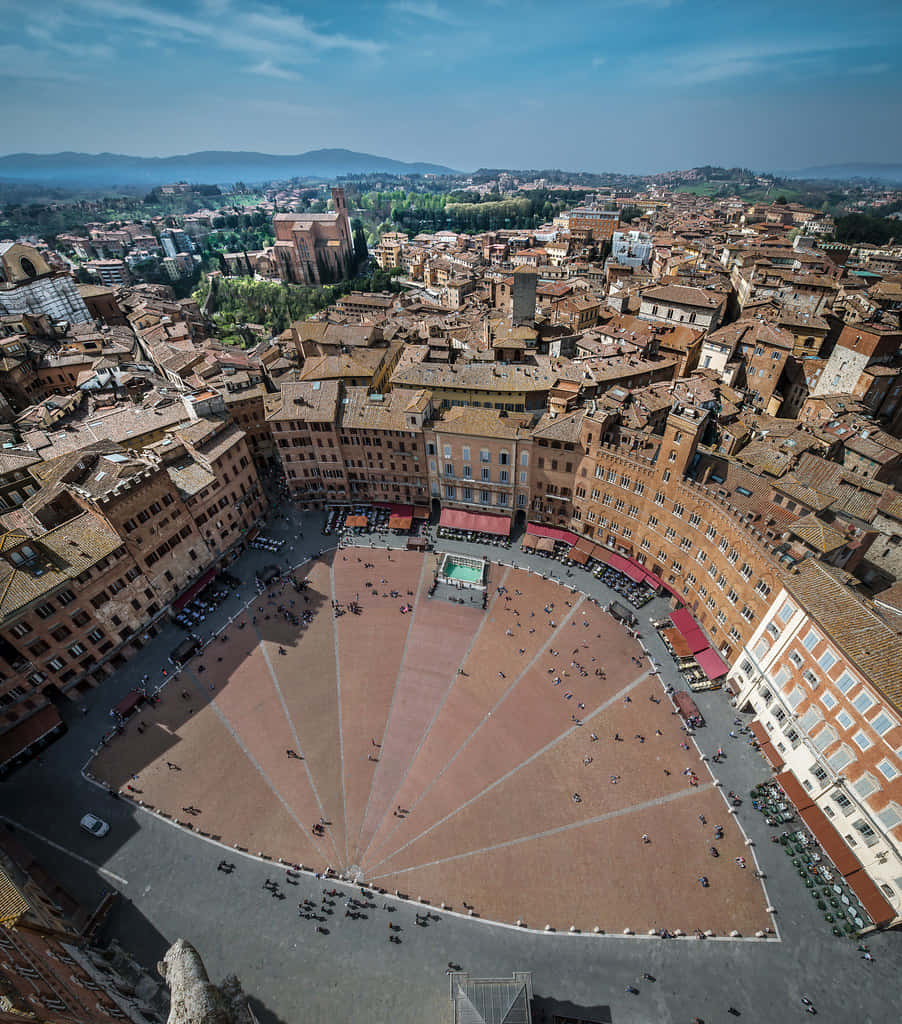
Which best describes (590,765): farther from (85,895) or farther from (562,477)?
(85,895)

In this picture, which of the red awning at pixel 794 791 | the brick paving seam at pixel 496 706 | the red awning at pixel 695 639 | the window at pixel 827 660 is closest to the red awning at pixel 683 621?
the red awning at pixel 695 639

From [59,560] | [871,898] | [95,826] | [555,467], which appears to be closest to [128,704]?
[95,826]

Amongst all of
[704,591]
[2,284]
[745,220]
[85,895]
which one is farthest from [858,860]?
[745,220]

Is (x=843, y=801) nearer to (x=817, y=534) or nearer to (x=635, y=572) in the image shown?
(x=817, y=534)

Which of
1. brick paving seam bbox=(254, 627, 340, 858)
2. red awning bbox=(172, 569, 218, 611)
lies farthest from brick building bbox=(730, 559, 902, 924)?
red awning bbox=(172, 569, 218, 611)

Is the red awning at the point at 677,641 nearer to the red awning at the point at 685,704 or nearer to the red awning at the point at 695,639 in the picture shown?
the red awning at the point at 695,639

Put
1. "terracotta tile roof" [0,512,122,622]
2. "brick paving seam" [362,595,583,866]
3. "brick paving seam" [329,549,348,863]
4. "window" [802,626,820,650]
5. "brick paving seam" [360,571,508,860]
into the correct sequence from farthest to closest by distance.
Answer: "terracotta tile roof" [0,512,122,622]
"brick paving seam" [362,595,583,866]
"brick paving seam" [329,549,348,863]
"brick paving seam" [360,571,508,860]
"window" [802,626,820,650]

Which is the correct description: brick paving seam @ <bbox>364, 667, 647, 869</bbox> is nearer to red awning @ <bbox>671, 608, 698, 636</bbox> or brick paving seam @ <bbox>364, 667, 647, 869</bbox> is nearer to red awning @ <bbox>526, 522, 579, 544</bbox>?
red awning @ <bbox>671, 608, 698, 636</bbox>
